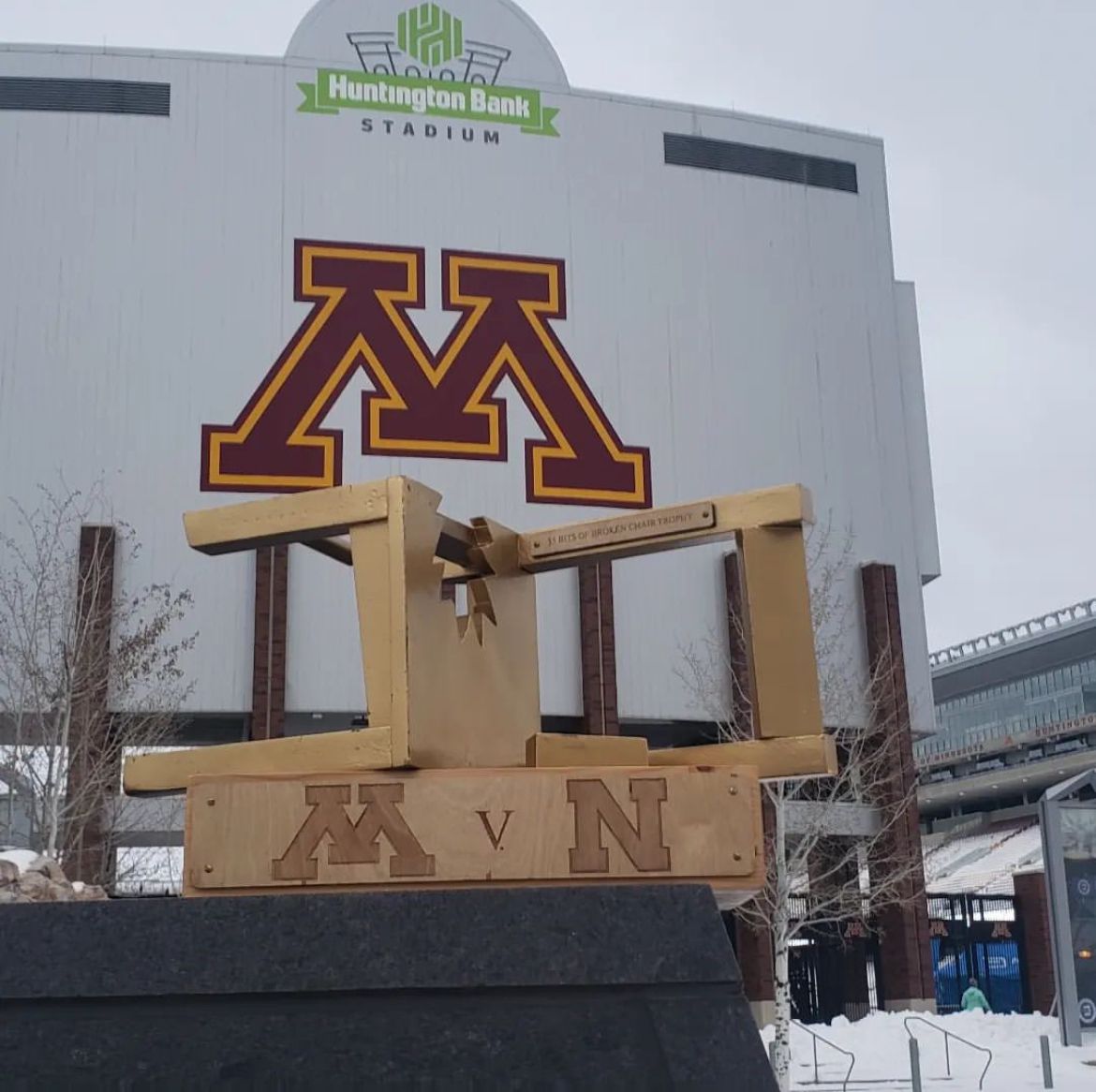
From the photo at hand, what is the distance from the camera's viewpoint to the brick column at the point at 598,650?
27016 mm

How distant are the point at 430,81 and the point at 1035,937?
23.0 m

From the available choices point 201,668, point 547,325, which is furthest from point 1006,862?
point 201,668

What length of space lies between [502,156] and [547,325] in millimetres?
3900

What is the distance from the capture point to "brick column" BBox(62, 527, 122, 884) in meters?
21.5

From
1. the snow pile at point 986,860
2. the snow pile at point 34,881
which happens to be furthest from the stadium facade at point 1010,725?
the snow pile at point 34,881

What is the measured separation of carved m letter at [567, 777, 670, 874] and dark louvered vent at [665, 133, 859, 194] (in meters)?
28.1

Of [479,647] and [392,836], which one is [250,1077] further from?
[479,647]

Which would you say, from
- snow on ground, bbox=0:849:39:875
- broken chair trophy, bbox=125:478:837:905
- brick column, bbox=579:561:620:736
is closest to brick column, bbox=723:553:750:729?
brick column, bbox=579:561:620:736

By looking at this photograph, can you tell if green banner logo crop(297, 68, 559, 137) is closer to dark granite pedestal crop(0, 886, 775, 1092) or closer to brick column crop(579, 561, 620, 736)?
brick column crop(579, 561, 620, 736)

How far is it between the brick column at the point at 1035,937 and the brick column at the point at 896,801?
14.9ft

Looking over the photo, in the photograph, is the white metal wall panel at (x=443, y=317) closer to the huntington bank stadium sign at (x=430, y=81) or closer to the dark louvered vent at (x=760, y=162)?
the dark louvered vent at (x=760, y=162)

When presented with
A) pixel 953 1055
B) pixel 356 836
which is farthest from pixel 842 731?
pixel 356 836

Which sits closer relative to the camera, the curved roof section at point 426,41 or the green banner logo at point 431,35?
the curved roof section at point 426,41

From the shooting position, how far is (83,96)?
28.4m
